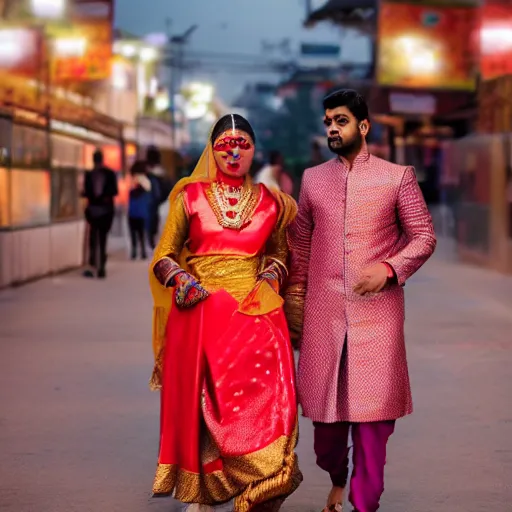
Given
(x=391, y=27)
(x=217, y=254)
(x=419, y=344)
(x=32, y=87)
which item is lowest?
(x=419, y=344)

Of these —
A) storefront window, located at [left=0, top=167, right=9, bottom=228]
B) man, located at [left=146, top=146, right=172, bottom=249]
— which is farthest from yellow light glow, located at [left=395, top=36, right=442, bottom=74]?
storefront window, located at [left=0, top=167, right=9, bottom=228]

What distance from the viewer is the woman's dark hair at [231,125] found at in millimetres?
5465

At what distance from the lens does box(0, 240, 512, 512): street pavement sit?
19.6ft

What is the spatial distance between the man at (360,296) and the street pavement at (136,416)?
1.94ft

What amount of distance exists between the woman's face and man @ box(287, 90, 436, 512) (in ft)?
1.19

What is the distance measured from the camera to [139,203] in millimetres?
22359

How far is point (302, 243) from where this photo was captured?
5.50 metres

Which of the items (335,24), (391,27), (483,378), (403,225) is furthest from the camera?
(335,24)

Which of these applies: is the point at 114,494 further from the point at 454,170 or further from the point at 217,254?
the point at 454,170

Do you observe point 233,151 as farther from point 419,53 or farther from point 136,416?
point 419,53

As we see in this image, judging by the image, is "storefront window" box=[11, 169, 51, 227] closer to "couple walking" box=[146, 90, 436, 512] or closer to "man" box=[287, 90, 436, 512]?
"couple walking" box=[146, 90, 436, 512]

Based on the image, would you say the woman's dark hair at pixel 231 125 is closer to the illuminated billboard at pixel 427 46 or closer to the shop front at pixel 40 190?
the shop front at pixel 40 190

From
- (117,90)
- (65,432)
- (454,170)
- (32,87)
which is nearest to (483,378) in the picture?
(65,432)

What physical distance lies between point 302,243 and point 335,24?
30.7 metres
